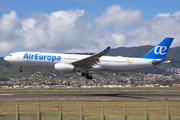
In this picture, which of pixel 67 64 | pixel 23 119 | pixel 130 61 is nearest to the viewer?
pixel 23 119

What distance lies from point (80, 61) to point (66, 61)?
327cm

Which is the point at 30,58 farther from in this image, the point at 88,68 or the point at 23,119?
the point at 23,119

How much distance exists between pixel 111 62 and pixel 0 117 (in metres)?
37.5

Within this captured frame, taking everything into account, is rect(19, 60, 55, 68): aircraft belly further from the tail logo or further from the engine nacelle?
the tail logo

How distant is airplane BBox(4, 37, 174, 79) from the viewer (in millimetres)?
47906

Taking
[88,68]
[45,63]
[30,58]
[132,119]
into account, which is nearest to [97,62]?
[88,68]

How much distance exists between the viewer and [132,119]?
14773mm

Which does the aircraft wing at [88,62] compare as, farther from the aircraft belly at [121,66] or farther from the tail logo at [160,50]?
the tail logo at [160,50]

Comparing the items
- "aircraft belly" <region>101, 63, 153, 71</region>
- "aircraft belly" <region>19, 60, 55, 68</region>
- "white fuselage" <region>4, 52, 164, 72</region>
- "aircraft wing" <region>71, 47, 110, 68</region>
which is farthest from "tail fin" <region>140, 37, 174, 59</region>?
"aircraft belly" <region>19, 60, 55, 68</region>

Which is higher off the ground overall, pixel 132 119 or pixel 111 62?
pixel 111 62

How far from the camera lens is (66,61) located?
49.0 metres

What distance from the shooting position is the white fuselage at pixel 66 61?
159 ft

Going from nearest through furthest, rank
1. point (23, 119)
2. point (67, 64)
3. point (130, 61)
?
point (23, 119) → point (67, 64) → point (130, 61)

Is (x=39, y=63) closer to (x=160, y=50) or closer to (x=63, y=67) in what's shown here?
(x=63, y=67)
